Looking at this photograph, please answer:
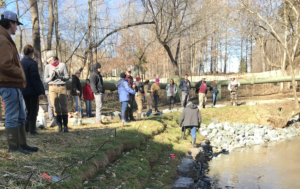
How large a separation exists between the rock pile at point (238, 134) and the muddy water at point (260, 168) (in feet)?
1.75

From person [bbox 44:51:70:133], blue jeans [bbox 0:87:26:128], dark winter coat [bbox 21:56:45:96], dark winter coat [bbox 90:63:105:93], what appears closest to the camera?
blue jeans [bbox 0:87:26:128]

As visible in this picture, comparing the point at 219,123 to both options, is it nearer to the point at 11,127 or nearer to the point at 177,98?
the point at 177,98

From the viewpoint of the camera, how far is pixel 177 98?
18.3m

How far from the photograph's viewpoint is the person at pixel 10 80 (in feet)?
11.6

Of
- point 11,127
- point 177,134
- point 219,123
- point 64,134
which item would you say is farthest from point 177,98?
point 11,127

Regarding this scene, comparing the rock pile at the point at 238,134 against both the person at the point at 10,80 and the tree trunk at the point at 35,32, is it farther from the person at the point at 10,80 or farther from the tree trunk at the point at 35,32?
the person at the point at 10,80

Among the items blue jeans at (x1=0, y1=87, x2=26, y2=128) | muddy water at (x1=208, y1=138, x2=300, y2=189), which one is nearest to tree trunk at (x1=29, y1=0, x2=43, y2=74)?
blue jeans at (x1=0, y1=87, x2=26, y2=128)

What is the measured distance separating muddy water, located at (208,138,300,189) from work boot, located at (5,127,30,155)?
5.13 m

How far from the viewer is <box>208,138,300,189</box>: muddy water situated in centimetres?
708

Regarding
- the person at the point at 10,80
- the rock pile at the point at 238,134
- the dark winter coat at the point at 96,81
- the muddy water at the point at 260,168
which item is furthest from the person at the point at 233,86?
the person at the point at 10,80

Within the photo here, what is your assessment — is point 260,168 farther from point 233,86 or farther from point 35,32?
point 35,32

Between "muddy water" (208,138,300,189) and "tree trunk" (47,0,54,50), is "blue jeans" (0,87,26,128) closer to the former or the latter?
"muddy water" (208,138,300,189)

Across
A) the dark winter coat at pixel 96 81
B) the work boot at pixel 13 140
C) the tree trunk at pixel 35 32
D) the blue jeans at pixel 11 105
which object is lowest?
the work boot at pixel 13 140

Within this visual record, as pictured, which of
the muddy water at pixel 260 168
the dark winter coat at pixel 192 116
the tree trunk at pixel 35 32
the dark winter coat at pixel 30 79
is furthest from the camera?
the tree trunk at pixel 35 32
